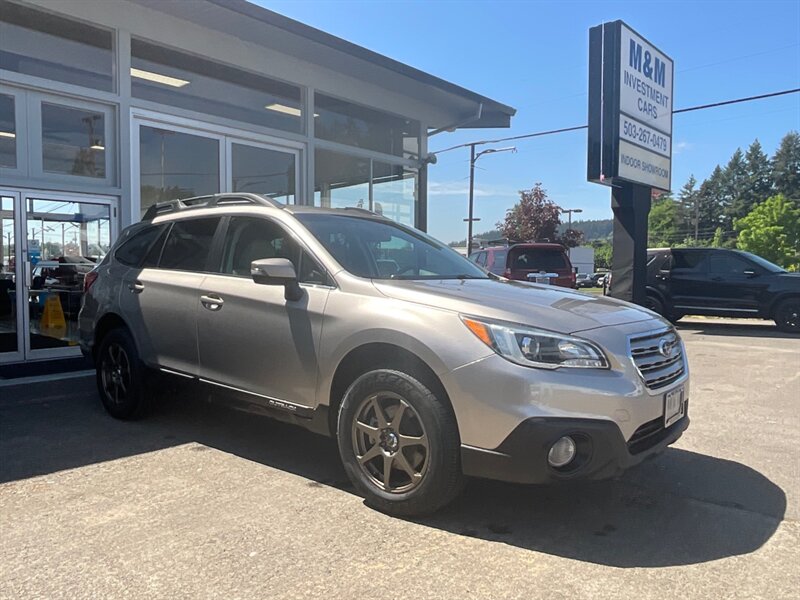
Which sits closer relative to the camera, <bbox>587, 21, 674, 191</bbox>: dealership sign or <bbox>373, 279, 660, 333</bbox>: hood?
<bbox>373, 279, 660, 333</bbox>: hood

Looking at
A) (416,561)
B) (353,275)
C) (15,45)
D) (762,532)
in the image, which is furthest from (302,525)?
(15,45)

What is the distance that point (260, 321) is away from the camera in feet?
13.2

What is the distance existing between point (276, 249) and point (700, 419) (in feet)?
13.3

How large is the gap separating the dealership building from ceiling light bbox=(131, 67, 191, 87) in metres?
0.02

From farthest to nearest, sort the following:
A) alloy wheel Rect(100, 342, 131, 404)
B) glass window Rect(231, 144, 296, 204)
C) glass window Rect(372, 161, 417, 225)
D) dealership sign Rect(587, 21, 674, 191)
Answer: glass window Rect(372, 161, 417, 225)
glass window Rect(231, 144, 296, 204)
dealership sign Rect(587, 21, 674, 191)
alloy wheel Rect(100, 342, 131, 404)

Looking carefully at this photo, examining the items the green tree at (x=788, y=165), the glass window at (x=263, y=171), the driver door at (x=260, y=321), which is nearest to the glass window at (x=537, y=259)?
the glass window at (x=263, y=171)

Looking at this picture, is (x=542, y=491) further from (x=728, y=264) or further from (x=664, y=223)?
(x=664, y=223)

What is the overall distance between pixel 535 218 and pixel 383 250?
46.0 m

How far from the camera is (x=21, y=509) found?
3482 mm

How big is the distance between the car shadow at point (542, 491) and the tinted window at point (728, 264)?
10342 millimetres

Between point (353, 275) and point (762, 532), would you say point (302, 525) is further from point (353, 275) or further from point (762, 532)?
point (762, 532)

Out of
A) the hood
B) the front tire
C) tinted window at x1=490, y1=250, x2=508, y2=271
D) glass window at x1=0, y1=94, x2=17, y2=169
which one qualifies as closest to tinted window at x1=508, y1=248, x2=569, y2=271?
tinted window at x1=490, y1=250, x2=508, y2=271

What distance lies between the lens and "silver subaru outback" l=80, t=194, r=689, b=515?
304cm

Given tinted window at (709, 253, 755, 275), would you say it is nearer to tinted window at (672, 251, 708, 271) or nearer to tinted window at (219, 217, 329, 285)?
tinted window at (672, 251, 708, 271)
